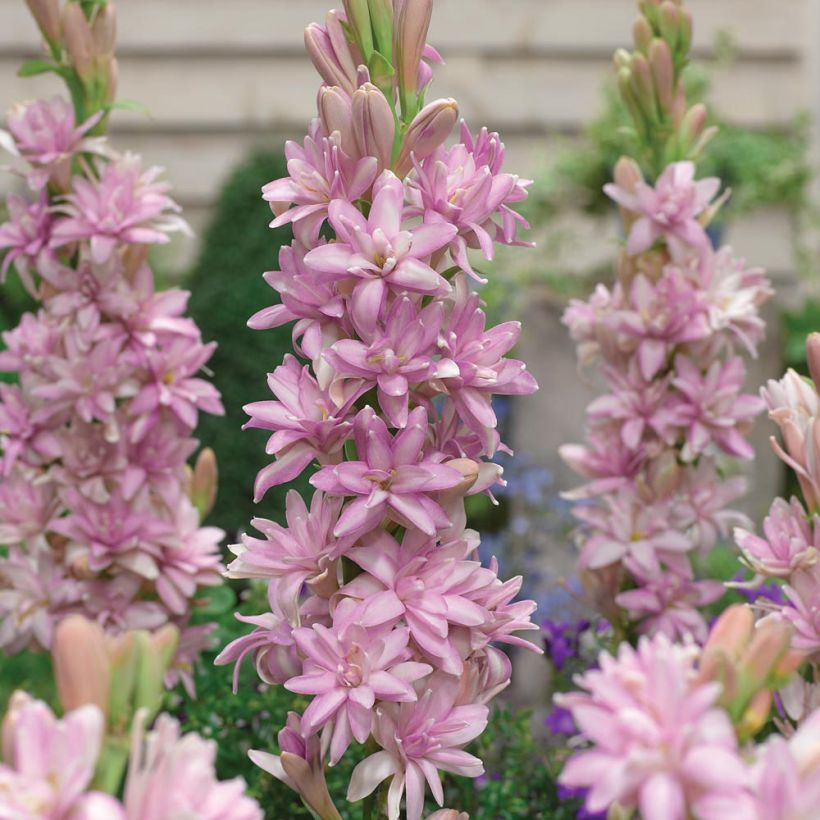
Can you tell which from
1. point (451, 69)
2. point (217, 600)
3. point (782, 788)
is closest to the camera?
point (782, 788)

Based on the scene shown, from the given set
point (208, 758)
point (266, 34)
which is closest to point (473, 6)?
point (266, 34)

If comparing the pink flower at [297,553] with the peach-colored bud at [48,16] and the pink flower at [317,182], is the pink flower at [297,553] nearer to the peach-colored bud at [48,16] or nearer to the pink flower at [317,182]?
the pink flower at [317,182]

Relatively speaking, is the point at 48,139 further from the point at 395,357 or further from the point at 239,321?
the point at 239,321

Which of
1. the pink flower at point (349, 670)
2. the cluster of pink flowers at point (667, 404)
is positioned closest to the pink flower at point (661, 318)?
the cluster of pink flowers at point (667, 404)

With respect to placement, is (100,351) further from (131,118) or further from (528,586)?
(131,118)

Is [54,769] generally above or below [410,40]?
below

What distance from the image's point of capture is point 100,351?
1210 mm

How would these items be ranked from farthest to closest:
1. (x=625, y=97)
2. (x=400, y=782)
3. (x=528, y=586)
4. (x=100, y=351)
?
(x=528, y=586) < (x=625, y=97) < (x=100, y=351) < (x=400, y=782)

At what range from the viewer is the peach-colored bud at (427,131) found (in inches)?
30.8

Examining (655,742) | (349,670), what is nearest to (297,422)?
(349,670)

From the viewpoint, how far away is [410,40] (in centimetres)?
81

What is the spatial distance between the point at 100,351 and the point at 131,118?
2.40 m

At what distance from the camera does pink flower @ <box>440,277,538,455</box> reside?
0.79 meters

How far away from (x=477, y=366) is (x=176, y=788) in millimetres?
405
